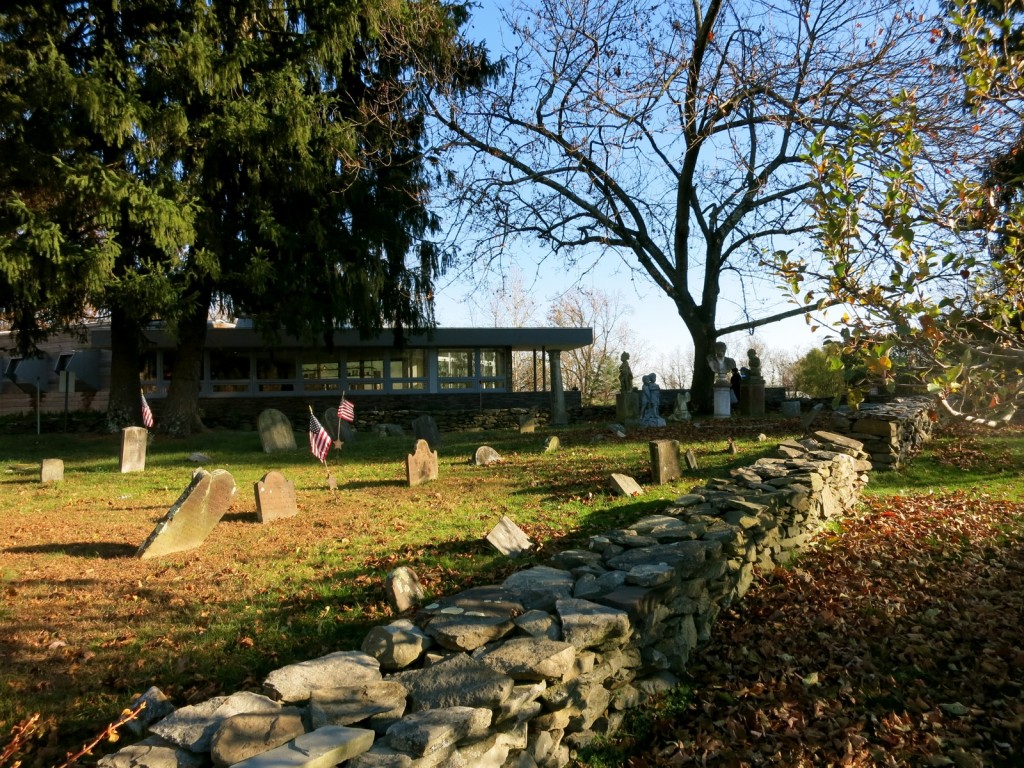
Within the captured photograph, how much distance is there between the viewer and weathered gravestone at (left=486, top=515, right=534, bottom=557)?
6.27 m

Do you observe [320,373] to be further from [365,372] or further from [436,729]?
[436,729]

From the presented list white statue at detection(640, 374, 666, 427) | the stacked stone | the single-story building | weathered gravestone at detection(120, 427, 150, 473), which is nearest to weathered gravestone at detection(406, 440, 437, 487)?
weathered gravestone at detection(120, 427, 150, 473)

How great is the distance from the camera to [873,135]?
4.50 metres

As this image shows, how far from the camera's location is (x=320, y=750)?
2.67m

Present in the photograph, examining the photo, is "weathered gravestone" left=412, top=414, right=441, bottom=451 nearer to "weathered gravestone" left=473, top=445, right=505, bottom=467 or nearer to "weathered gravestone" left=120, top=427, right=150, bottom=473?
"weathered gravestone" left=473, top=445, right=505, bottom=467

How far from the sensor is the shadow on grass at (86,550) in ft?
21.5

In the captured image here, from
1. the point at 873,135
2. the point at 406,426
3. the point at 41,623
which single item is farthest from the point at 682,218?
the point at 41,623

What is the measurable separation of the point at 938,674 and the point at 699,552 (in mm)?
1764

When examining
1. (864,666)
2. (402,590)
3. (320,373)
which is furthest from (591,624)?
(320,373)

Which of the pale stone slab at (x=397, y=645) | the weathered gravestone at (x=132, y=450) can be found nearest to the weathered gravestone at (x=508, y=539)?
the pale stone slab at (x=397, y=645)

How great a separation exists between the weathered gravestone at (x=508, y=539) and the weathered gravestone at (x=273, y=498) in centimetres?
278

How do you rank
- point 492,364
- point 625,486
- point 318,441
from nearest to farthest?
point 625,486
point 318,441
point 492,364

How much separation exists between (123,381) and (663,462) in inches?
583

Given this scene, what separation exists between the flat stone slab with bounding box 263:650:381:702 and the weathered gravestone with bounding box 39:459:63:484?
386 inches
